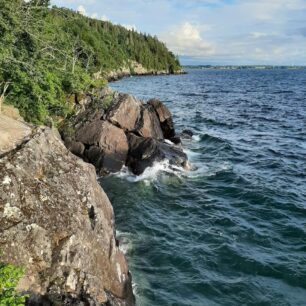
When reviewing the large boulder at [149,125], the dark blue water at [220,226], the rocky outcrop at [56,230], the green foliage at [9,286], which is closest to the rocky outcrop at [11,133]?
the rocky outcrop at [56,230]

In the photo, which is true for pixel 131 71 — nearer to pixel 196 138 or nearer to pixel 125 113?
pixel 196 138

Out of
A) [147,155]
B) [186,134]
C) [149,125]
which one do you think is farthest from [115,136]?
[186,134]

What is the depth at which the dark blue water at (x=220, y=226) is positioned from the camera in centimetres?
1442

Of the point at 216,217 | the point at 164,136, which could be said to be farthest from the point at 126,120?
the point at 216,217

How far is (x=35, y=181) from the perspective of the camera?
448 inches

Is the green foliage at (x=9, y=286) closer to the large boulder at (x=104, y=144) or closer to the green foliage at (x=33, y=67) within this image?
the green foliage at (x=33, y=67)

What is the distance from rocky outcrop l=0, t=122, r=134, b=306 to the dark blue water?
2.72 metres

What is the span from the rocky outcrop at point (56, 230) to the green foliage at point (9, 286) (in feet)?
5.73

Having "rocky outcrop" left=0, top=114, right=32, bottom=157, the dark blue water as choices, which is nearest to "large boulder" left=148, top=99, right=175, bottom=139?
the dark blue water

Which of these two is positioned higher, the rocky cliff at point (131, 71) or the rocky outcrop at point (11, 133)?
the rocky outcrop at point (11, 133)

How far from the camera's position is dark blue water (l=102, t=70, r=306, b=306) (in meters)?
14.4

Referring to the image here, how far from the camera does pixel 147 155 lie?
28391 millimetres

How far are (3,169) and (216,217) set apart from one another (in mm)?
12458

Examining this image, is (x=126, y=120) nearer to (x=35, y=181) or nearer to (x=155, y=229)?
(x=155, y=229)
